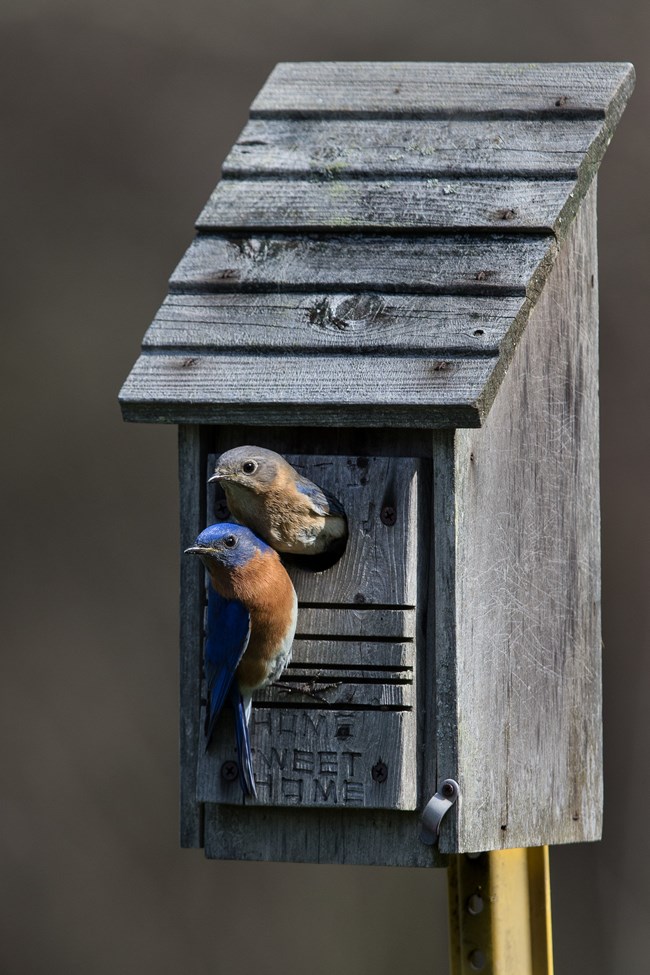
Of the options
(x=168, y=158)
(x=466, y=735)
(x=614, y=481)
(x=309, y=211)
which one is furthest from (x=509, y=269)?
(x=168, y=158)

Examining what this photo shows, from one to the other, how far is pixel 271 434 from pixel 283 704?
0.57 metres

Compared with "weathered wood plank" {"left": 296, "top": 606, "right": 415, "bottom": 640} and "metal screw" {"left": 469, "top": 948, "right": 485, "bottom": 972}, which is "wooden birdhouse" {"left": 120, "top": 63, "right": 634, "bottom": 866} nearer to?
"weathered wood plank" {"left": 296, "top": 606, "right": 415, "bottom": 640}

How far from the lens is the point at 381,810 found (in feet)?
11.2

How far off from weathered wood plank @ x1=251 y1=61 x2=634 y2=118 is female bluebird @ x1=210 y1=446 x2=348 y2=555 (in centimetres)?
106

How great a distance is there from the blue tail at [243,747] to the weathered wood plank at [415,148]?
1225 millimetres

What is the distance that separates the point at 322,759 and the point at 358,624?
11.4 inches

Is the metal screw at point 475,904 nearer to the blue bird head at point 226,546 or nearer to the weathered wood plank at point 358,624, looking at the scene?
the weathered wood plank at point 358,624

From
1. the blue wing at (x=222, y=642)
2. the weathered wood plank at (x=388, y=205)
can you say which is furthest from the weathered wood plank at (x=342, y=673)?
the weathered wood plank at (x=388, y=205)

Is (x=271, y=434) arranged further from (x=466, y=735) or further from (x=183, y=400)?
(x=466, y=735)

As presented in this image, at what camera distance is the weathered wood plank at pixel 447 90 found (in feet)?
12.6

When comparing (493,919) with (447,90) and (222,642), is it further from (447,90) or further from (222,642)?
(447,90)

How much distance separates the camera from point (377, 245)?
361 centimetres

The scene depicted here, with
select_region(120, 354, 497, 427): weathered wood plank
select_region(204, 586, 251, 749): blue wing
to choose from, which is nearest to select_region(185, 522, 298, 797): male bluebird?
select_region(204, 586, 251, 749): blue wing

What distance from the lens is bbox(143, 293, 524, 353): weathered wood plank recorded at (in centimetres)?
336
